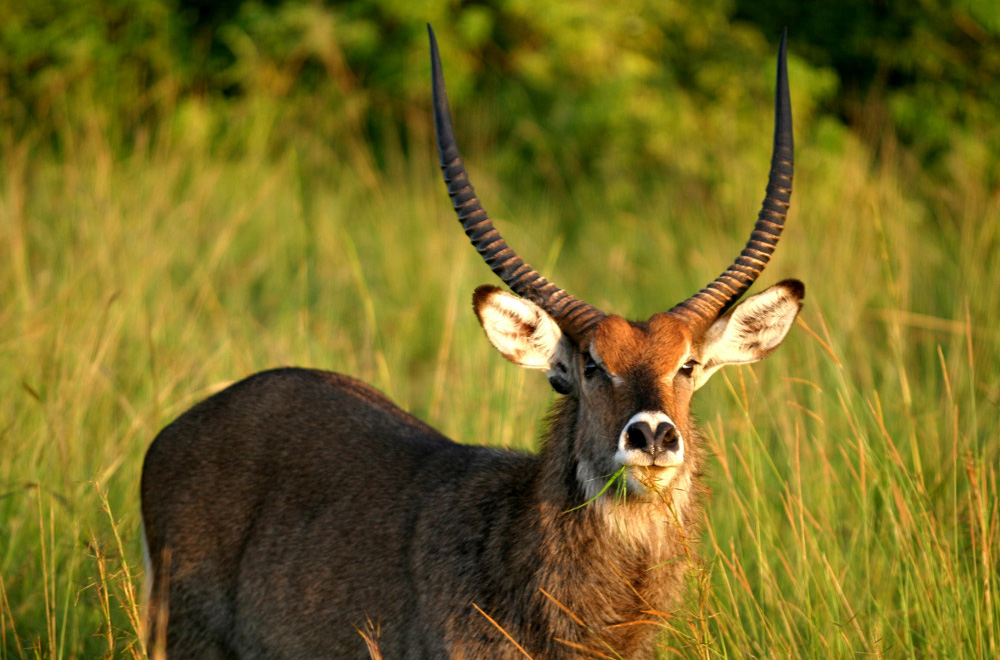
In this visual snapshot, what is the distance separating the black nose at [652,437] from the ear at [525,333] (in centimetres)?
61

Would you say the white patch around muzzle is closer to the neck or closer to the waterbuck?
the waterbuck

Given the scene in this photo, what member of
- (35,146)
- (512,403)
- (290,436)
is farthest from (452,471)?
(35,146)

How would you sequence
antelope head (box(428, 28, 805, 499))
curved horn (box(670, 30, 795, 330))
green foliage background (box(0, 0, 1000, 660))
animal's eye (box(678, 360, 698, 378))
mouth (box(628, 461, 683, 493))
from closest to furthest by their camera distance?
mouth (box(628, 461, 683, 493)) < antelope head (box(428, 28, 805, 499)) < animal's eye (box(678, 360, 698, 378)) < curved horn (box(670, 30, 795, 330)) < green foliage background (box(0, 0, 1000, 660))

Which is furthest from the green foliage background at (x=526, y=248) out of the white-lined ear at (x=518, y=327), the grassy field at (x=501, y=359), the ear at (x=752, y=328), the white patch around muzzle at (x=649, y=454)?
the white-lined ear at (x=518, y=327)

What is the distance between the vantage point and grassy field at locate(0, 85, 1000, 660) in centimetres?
388

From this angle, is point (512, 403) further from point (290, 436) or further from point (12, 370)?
point (12, 370)

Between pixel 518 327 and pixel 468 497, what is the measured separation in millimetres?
628

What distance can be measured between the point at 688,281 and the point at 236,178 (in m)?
4.12

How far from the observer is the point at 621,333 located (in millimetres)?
3512

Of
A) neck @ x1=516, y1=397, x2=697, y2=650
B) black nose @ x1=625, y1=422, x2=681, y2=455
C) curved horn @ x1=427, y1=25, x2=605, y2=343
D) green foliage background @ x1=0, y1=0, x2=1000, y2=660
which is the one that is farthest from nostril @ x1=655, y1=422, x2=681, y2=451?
curved horn @ x1=427, y1=25, x2=605, y2=343

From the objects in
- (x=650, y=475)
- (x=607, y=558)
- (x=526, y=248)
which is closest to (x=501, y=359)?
(x=607, y=558)

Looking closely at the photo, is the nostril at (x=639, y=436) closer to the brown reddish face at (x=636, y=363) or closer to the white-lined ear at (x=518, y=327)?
the brown reddish face at (x=636, y=363)

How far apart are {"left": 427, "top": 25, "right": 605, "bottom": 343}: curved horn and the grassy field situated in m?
0.75

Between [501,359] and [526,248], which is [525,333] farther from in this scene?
[526,248]
